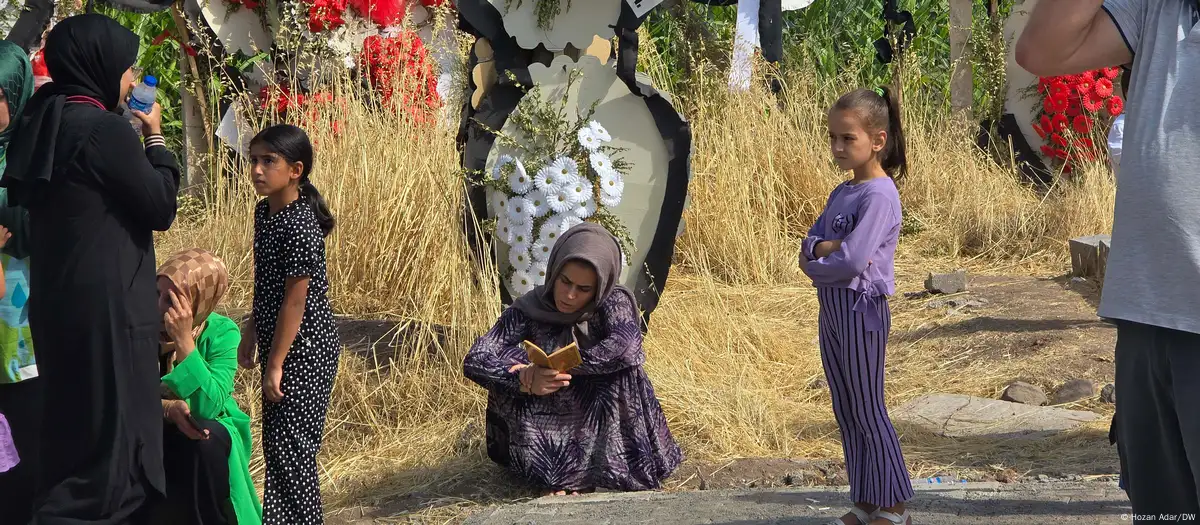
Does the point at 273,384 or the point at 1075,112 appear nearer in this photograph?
the point at 273,384

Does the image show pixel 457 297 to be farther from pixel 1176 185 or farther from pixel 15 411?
pixel 1176 185

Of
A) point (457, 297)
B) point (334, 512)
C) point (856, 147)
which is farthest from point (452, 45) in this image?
point (856, 147)

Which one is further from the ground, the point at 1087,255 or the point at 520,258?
the point at 520,258

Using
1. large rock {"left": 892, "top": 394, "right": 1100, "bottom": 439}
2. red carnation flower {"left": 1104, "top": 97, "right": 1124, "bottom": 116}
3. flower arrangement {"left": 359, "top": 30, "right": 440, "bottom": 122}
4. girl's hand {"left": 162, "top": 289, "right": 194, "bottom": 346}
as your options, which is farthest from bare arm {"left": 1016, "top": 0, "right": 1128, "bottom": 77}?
red carnation flower {"left": 1104, "top": 97, "right": 1124, "bottom": 116}

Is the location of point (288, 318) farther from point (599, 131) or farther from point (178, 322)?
point (599, 131)

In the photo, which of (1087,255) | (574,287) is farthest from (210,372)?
(1087,255)

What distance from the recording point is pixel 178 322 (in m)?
3.10

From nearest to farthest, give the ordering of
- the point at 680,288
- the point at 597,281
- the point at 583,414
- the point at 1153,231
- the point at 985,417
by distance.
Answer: the point at 1153,231, the point at 597,281, the point at 583,414, the point at 985,417, the point at 680,288

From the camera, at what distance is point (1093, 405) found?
4922mm

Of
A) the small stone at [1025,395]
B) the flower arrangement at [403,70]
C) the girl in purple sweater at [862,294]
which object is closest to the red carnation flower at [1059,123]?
the small stone at [1025,395]

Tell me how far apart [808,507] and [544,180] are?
71.4 inches

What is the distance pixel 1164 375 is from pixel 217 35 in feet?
19.5

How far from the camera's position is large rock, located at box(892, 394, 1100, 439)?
4598 millimetres

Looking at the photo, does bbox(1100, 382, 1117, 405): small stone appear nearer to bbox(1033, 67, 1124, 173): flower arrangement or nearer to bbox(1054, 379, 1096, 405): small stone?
bbox(1054, 379, 1096, 405): small stone
